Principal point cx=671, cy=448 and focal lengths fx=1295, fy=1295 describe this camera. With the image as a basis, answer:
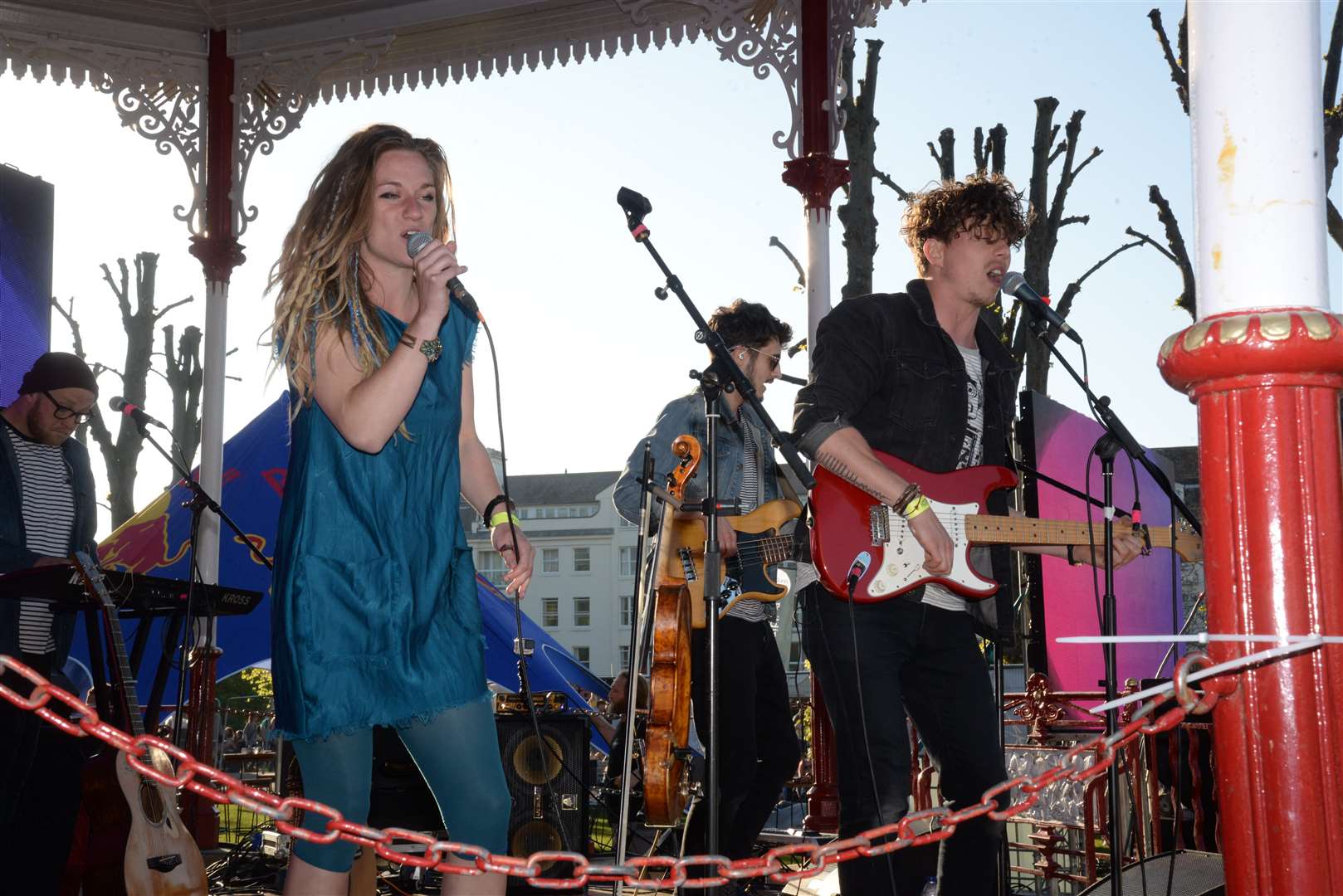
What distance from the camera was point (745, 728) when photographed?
4.95 metres

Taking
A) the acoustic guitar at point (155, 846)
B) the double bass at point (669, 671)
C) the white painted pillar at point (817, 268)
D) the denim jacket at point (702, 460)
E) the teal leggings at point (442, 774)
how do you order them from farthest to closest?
the white painted pillar at point (817, 268) → the denim jacket at point (702, 460) → the double bass at point (669, 671) → the acoustic guitar at point (155, 846) → the teal leggings at point (442, 774)

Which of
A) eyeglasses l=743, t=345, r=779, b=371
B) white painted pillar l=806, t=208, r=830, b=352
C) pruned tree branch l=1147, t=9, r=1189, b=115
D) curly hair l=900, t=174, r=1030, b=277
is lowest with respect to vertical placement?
eyeglasses l=743, t=345, r=779, b=371

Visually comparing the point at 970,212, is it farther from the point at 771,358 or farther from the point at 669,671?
the point at 669,671

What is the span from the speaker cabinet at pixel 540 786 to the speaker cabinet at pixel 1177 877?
2.78m

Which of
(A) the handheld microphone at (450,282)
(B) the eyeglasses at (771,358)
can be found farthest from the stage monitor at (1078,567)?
(A) the handheld microphone at (450,282)

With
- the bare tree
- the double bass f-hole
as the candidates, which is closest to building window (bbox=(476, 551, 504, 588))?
the bare tree

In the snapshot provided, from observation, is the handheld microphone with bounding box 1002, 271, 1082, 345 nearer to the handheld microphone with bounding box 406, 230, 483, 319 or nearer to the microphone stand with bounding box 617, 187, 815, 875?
the microphone stand with bounding box 617, 187, 815, 875

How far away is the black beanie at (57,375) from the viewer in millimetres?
5172

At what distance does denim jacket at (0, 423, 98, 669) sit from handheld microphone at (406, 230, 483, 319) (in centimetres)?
289

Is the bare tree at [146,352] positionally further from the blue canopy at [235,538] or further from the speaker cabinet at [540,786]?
the speaker cabinet at [540,786]

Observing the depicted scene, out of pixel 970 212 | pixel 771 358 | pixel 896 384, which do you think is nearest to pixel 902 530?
pixel 896 384

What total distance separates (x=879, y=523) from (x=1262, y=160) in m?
1.73

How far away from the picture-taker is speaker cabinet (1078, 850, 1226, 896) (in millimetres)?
3953

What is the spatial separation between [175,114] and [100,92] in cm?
53
